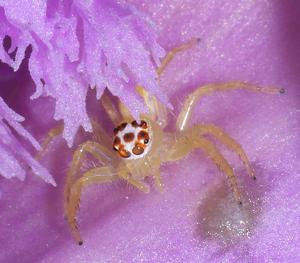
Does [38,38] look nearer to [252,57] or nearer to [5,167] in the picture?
[5,167]

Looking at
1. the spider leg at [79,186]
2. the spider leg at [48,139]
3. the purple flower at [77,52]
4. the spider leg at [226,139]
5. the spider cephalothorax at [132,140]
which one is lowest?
the spider cephalothorax at [132,140]

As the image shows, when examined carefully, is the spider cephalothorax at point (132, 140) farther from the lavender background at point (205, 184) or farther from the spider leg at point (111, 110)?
the lavender background at point (205, 184)

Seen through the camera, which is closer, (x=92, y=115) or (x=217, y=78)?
(x=217, y=78)

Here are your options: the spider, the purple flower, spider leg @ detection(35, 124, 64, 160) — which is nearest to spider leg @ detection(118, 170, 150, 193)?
the spider

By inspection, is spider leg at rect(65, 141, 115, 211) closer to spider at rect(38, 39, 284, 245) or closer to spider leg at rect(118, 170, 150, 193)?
spider at rect(38, 39, 284, 245)

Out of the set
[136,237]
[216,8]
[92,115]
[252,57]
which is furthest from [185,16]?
[136,237]

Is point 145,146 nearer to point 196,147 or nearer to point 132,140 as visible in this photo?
point 132,140

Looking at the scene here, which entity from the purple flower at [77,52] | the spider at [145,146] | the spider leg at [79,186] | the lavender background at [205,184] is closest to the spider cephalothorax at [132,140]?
the spider at [145,146]
